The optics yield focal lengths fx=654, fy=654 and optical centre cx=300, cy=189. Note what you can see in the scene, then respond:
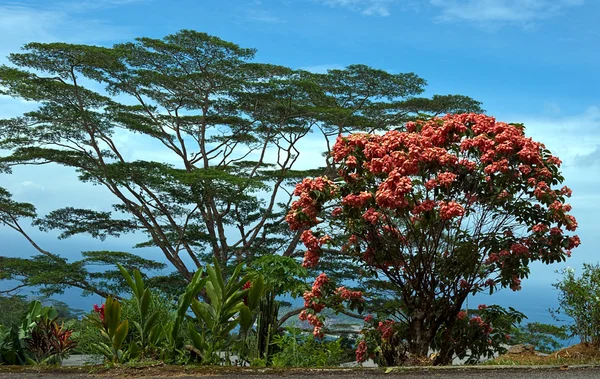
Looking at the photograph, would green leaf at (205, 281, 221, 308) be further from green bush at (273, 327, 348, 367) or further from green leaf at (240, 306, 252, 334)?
green bush at (273, 327, 348, 367)

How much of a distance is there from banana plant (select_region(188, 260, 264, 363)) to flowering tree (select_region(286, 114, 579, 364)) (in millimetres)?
1202

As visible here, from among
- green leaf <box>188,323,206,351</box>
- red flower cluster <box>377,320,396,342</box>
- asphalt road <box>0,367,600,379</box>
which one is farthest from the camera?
red flower cluster <box>377,320,396,342</box>

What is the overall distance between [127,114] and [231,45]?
5386mm

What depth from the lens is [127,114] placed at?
21906 millimetres

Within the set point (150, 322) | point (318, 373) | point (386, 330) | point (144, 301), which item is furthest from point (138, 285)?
point (386, 330)

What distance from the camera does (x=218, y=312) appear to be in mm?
7422

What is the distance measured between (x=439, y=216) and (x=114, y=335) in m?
3.99

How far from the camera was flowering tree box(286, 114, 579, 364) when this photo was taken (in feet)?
26.1

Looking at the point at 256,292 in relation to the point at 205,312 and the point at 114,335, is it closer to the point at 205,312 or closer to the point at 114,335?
the point at 205,312

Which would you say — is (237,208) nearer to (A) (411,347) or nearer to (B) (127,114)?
(B) (127,114)

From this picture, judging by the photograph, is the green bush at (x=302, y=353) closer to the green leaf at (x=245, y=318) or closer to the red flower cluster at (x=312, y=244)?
the green leaf at (x=245, y=318)

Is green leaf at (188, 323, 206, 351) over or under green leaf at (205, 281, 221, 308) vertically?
under

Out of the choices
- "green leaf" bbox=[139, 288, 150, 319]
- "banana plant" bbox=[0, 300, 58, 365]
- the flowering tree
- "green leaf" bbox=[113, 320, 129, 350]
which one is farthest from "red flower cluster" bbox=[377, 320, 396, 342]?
"banana plant" bbox=[0, 300, 58, 365]

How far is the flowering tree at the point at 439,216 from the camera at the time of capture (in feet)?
26.1
